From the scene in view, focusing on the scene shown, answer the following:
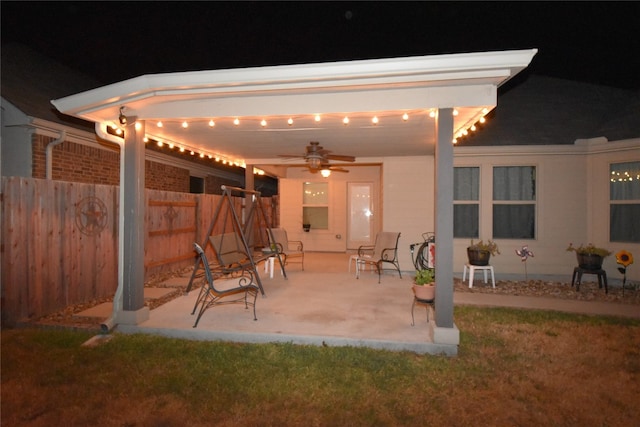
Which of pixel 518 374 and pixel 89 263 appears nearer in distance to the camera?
pixel 518 374

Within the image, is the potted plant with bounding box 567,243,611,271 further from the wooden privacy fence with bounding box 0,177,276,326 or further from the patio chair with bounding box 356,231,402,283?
the wooden privacy fence with bounding box 0,177,276,326

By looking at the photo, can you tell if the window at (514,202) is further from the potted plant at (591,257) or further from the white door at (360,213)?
the white door at (360,213)

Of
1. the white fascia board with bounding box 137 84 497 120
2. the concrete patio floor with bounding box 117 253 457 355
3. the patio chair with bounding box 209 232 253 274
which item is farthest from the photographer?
the patio chair with bounding box 209 232 253 274

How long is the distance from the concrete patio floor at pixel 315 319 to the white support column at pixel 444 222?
0.30 m

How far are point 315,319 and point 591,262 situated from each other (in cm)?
541

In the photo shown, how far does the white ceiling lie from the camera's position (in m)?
3.33

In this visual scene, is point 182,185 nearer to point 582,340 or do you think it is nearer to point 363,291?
point 363,291

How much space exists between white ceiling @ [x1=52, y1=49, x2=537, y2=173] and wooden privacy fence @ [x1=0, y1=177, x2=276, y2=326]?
120 centimetres

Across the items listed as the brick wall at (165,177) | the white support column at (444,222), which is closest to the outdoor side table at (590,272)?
the white support column at (444,222)

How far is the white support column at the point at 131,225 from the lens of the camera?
4.30 m

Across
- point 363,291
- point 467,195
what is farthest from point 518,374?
point 467,195

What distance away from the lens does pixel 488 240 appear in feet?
24.3

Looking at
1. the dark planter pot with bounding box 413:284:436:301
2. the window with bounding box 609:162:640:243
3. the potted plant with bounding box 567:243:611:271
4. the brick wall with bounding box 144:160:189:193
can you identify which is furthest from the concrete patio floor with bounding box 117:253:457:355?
the window with bounding box 609:162:640:243

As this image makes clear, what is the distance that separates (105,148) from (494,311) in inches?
303
